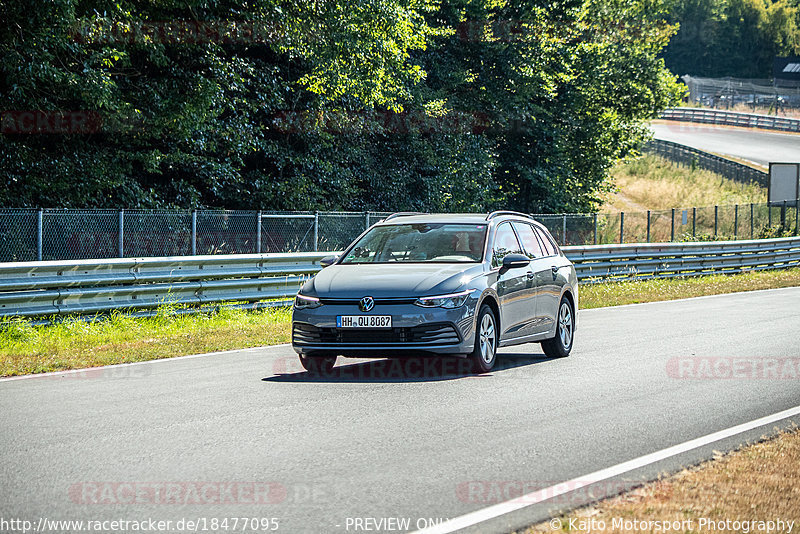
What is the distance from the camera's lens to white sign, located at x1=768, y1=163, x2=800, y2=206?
43.6 meters

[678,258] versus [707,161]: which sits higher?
[707,161]

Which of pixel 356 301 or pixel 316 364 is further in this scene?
pixel 316 364

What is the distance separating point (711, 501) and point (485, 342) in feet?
17.7

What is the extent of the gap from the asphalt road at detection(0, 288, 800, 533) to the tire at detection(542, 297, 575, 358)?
0.70 ft

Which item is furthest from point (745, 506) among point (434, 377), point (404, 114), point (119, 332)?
point (404, 114)

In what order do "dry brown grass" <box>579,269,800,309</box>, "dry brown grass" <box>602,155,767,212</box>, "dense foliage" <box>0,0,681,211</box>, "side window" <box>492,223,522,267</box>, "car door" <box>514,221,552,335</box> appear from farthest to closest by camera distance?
"dry brown grass" <box>602,155,767,212</box>, "dry brown grass" <box>579,269,800,309</box>, "dense foliage" <box>0,0,681,211</box>, "car door" <box>514,221,552,335</box>, "side window" <box>492,223,522,267</box>

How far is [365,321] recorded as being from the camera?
10.4 m

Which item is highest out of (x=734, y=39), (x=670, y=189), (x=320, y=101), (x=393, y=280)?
(x=734, y=39)

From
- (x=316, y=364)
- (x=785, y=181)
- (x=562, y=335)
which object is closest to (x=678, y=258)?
(x=785, y=181)

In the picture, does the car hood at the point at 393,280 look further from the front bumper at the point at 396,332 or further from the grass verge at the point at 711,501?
the grass verge at the point at 711,501

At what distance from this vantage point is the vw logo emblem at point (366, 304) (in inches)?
412

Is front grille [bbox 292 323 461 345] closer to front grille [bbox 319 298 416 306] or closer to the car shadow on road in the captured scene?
front grille [bbox 319 298 416 306]

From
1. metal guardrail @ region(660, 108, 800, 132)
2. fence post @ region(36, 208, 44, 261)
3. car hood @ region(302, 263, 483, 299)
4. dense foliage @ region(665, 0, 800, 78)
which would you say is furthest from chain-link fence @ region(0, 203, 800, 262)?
dense foliage @ region(665, 0, 800, 78)

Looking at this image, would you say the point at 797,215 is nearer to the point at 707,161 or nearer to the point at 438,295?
the point at 707,161
